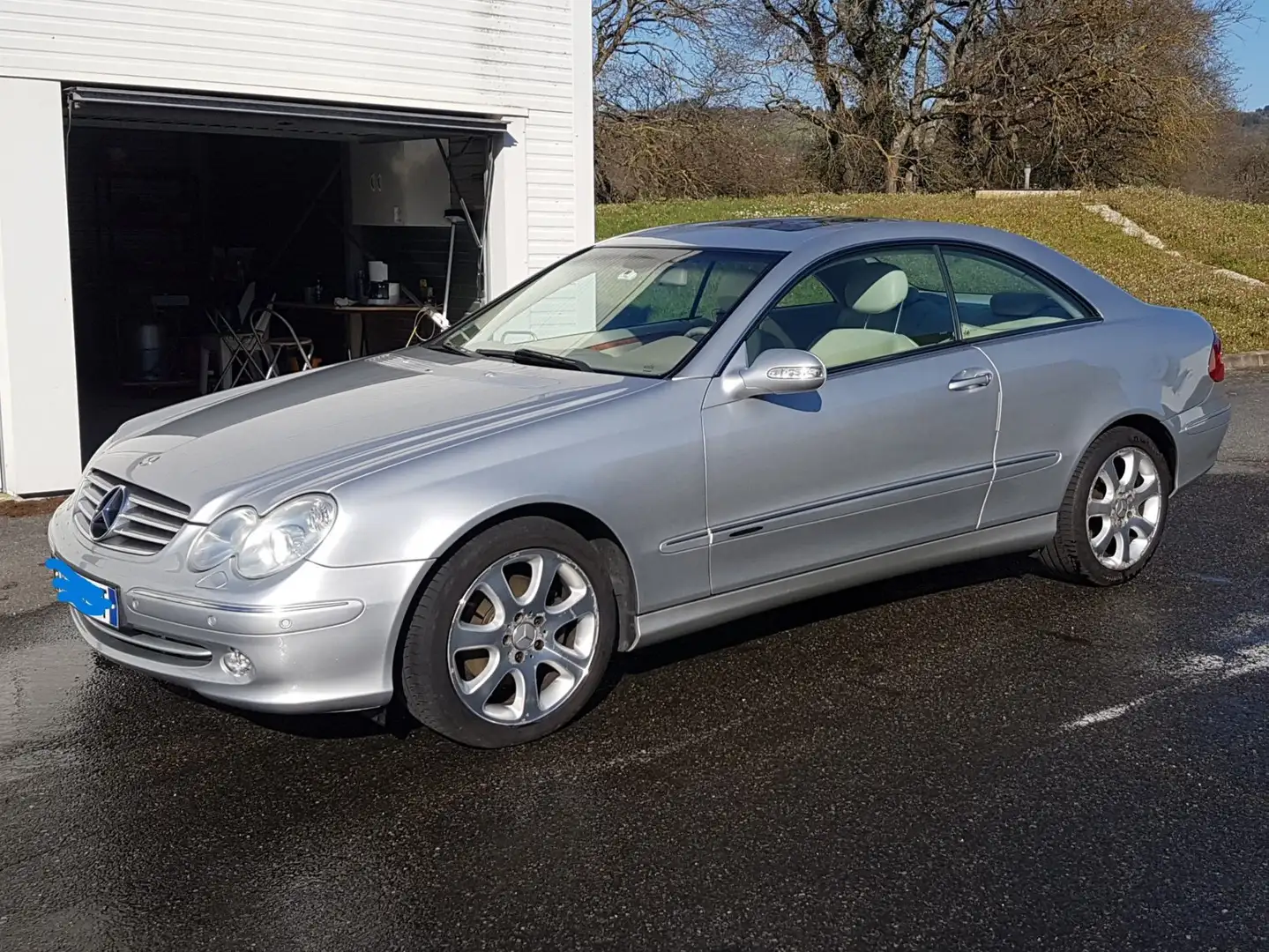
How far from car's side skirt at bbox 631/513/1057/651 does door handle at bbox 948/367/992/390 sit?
0.58 m

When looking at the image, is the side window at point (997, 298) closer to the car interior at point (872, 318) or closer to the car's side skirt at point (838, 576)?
the car interior at point (872, 318)

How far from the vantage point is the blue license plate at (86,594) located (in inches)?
161

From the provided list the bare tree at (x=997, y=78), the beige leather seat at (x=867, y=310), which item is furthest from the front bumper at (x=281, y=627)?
the bare tree at (x=997, y=78)

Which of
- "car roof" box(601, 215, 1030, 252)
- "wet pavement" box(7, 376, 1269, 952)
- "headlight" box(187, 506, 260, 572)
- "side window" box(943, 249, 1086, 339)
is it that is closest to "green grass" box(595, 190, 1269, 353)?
"side window" box(943, 249, 1086, 339)

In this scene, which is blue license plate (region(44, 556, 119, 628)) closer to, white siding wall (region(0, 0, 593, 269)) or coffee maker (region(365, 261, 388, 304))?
white siding wall (region(0, 0, 593, 269))

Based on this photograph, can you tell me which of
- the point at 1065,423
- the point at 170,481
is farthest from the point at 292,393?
the point at 1065,423

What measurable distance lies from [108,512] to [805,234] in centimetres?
276

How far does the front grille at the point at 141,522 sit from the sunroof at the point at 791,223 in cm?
265

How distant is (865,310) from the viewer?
5.31 m

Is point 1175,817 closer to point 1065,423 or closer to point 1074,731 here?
point 1074,731

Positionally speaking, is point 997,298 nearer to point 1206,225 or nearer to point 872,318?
point 872,318

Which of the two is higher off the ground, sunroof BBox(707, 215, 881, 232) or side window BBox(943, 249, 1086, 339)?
sunroof BBox(707, 215, 881, 232)

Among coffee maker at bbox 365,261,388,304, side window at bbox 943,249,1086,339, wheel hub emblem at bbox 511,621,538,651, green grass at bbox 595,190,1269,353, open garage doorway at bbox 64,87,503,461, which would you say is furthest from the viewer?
green grass at bbox 595,190,1269,353

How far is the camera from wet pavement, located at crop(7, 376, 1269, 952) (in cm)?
325
